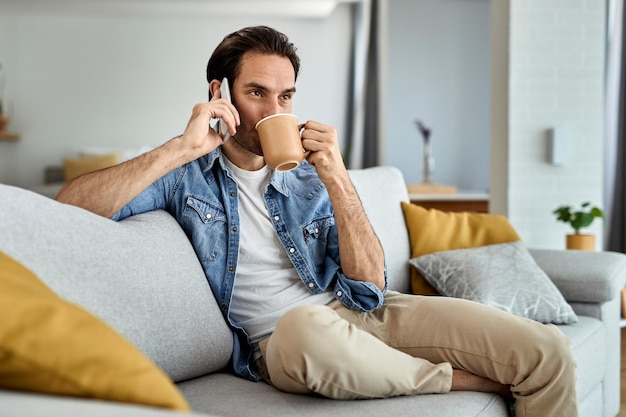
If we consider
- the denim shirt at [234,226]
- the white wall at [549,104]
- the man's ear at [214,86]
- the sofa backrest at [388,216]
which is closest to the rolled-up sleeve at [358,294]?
the denim shirt at [234,226]

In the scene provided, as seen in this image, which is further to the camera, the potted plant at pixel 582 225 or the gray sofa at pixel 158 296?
the potted plant at pixel 582 225

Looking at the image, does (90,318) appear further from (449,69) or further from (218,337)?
(449,69)

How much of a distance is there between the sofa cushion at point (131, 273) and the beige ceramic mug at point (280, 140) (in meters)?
0.31

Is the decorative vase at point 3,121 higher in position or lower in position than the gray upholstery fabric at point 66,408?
higher

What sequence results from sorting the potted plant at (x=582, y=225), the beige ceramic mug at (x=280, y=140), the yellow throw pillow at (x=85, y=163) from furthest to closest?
the yellow throw pillow at (x=85, y=163) < the potted plant at (x=582, y=225) < the beige ceramic mug at (x=280, y=140)

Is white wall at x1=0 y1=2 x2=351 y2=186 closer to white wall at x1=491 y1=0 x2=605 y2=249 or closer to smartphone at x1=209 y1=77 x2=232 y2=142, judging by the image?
white wall at x1=491 y1=0 x2=605 y2=249

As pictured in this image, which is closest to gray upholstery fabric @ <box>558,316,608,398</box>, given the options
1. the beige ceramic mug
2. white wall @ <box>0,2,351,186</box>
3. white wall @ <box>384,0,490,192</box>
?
the beige ceramic mug

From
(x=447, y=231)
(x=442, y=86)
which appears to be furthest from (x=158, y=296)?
(x=442, y=86)

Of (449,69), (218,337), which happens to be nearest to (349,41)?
(449,69)

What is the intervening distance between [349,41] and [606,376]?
21.0 feet

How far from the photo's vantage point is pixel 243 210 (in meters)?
1.90

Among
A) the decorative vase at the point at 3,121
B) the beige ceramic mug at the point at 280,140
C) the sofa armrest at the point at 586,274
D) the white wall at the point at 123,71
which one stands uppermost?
the white wall at the point at 123,71

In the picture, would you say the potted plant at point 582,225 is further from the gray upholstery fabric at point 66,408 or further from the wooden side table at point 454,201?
the gray upholstery fabric at point 66,408

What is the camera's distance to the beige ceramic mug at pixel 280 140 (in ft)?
5.44
